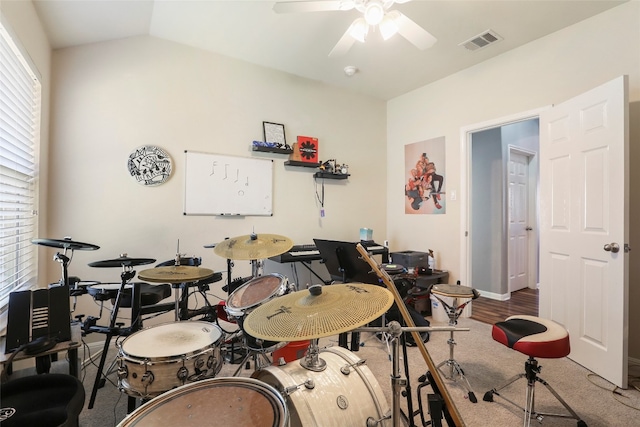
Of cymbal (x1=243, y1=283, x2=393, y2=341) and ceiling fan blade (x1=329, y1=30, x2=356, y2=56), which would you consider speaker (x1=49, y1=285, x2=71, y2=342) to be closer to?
cymbal (x1=243, y1=283, x2=393, y2=341)

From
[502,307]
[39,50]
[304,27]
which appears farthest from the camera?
[502,307]

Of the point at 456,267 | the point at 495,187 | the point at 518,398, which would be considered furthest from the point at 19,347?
the point at 495,187

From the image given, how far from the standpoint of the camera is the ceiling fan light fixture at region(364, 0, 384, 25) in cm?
183

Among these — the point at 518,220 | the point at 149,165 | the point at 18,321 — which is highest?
the point at 149,165

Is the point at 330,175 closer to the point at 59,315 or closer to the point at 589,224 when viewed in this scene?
the point at 589,224

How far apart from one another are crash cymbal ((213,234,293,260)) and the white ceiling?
6.23ft

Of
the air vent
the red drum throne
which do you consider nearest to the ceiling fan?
the air vent

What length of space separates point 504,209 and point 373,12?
3.44 m

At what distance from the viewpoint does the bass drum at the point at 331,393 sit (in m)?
1.03

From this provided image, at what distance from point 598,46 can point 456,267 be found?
7.73 ft

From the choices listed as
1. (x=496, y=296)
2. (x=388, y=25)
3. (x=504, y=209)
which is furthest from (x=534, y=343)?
(x=504, y=209)

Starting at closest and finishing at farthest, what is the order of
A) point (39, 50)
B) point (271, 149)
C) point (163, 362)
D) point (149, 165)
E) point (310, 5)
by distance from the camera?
1. point (163, 362)
2. point (310, 5)
3. point (39, 50)
4. point (149, 165)
5. point (271, 149)

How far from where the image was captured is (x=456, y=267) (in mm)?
3416

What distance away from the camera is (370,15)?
1.89 metres
